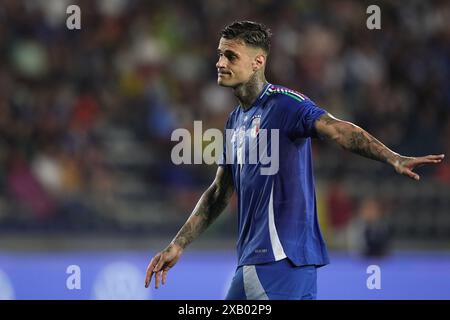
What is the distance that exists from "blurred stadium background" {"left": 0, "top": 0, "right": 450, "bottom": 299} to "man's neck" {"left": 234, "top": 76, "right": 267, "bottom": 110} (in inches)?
183

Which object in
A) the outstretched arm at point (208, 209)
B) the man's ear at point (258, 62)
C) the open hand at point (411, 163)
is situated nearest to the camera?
the open hand at point (411, 163)

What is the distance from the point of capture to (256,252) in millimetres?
5094

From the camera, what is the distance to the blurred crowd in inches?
475

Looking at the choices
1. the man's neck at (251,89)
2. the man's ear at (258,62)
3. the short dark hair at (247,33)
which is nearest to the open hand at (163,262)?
the man's neck at (251,89)

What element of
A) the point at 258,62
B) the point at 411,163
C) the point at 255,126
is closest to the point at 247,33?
the point at 258,62

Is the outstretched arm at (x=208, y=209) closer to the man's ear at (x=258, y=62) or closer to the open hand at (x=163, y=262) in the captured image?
the open hand at (x=163, y=262)

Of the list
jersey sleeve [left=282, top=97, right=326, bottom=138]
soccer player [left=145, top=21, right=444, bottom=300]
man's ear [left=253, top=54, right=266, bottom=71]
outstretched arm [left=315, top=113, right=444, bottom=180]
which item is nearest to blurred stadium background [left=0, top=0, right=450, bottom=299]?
soccer player [left=145, top=21, right=444, bottom=300]

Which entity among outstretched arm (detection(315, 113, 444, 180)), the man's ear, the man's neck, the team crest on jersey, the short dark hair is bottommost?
outstretched arm (detection(315, 113, 444, 180))

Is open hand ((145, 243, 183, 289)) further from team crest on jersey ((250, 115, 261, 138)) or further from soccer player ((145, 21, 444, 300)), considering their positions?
team crest on jersey ((250, 115, 261, 138))

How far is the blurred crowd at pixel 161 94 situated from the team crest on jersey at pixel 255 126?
6.55 metres

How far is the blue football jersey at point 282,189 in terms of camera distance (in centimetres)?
502

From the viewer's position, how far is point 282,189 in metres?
5.05

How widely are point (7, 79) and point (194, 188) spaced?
327 cm
